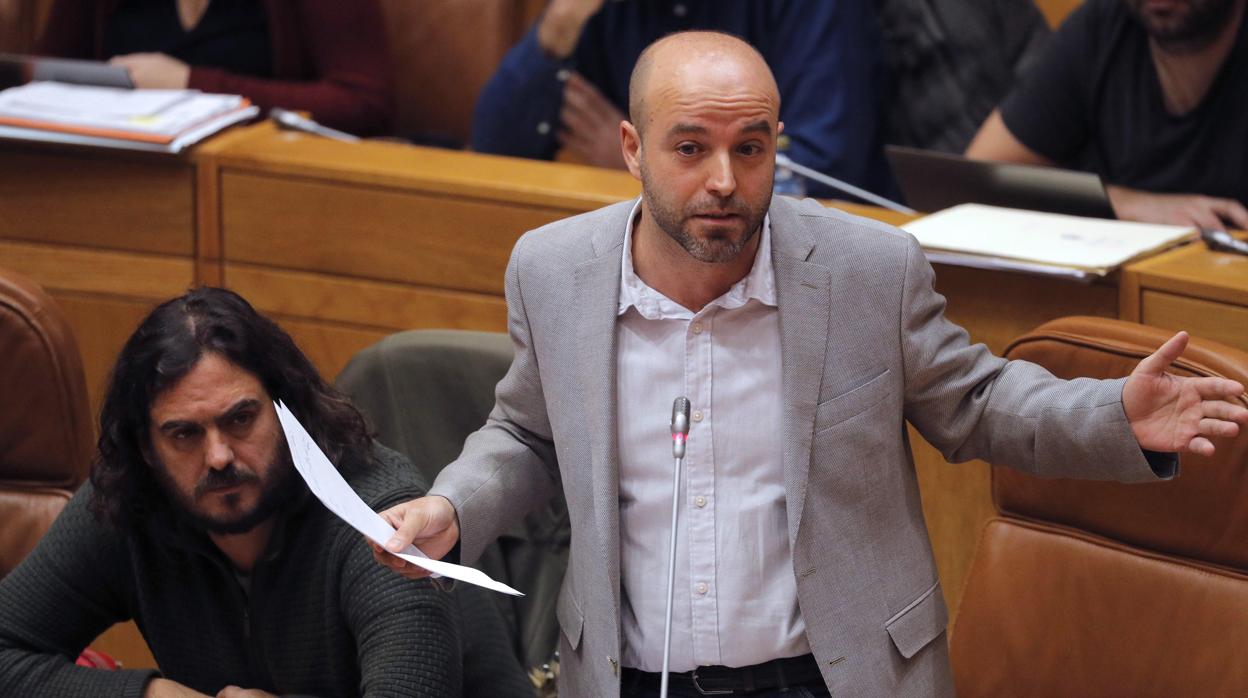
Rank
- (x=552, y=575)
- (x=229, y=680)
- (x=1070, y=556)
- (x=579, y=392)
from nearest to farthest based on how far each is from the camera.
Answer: (x=579, y=392)
(x=1070, y=556)
(x=229, y=680)
(x=552, y=575)

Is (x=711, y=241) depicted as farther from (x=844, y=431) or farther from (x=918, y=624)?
(x=918, y=624)

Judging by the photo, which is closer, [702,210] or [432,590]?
[702,210]

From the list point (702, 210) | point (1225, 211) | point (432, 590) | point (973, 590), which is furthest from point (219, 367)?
point (1225, 211)

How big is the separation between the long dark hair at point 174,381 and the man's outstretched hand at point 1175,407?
830 millimetres

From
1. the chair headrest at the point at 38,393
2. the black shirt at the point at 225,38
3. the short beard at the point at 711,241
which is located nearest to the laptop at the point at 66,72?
the black shirt at the point at 225,38

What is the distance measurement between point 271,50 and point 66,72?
0.41 metres

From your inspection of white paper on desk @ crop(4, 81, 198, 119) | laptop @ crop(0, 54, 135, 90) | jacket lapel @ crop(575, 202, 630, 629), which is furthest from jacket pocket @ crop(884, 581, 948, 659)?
laptop @ crop(0, 54, 135, 90)

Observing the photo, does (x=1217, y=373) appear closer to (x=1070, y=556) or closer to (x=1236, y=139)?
(x=1070, y=556)

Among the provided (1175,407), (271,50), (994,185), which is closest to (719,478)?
(1175,407)

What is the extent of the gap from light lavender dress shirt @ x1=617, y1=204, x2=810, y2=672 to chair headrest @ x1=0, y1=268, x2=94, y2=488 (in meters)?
0.83

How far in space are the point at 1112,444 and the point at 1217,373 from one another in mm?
191

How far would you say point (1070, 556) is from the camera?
1608mm

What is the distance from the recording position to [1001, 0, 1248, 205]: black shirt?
2354 millimetres

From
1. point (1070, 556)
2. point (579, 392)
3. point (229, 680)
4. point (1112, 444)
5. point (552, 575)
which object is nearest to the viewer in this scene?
point (1112, 444)
